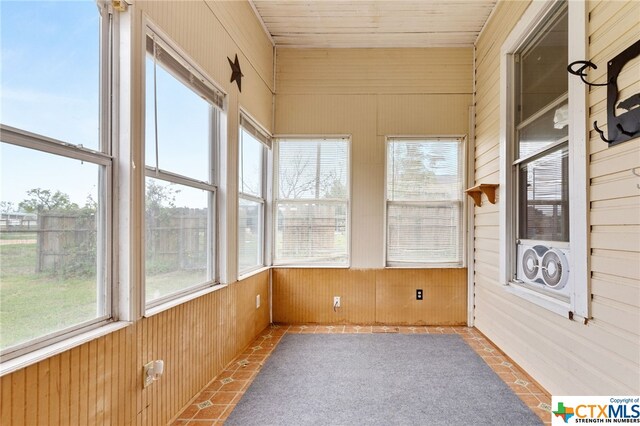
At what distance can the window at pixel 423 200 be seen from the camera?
389 centimetres

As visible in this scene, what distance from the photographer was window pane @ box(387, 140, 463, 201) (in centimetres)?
391

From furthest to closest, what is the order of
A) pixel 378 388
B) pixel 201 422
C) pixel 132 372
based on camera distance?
pixel 378 388 → pixel 201 422 → pixel 132 372

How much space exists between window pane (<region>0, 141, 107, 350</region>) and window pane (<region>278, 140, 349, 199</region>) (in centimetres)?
255

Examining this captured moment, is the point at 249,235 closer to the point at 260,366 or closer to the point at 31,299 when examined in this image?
the point at 260,366

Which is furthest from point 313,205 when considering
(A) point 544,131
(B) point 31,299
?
(B) point 31,299

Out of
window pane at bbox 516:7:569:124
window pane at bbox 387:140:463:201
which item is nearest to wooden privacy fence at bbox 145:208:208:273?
window pane at bbox 387:140:463:201

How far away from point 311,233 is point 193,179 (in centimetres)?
193

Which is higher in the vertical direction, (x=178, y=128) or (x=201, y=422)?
(x=178, y=128)

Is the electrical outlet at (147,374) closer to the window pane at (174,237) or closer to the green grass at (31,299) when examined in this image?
the window pane at (174,237)

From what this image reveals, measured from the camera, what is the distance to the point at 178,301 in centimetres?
204

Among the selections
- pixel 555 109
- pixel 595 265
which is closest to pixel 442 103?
pixel 555 109

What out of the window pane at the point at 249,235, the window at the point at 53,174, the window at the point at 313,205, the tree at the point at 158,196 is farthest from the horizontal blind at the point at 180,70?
the window at the point at 313,205

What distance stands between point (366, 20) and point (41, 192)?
3335mm

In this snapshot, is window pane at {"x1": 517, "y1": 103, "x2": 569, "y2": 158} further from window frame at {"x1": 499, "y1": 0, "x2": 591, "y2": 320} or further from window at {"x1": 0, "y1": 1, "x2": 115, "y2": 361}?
window at {"x1": 0, "y1": 1, "x2": 115, "y2": 361}
